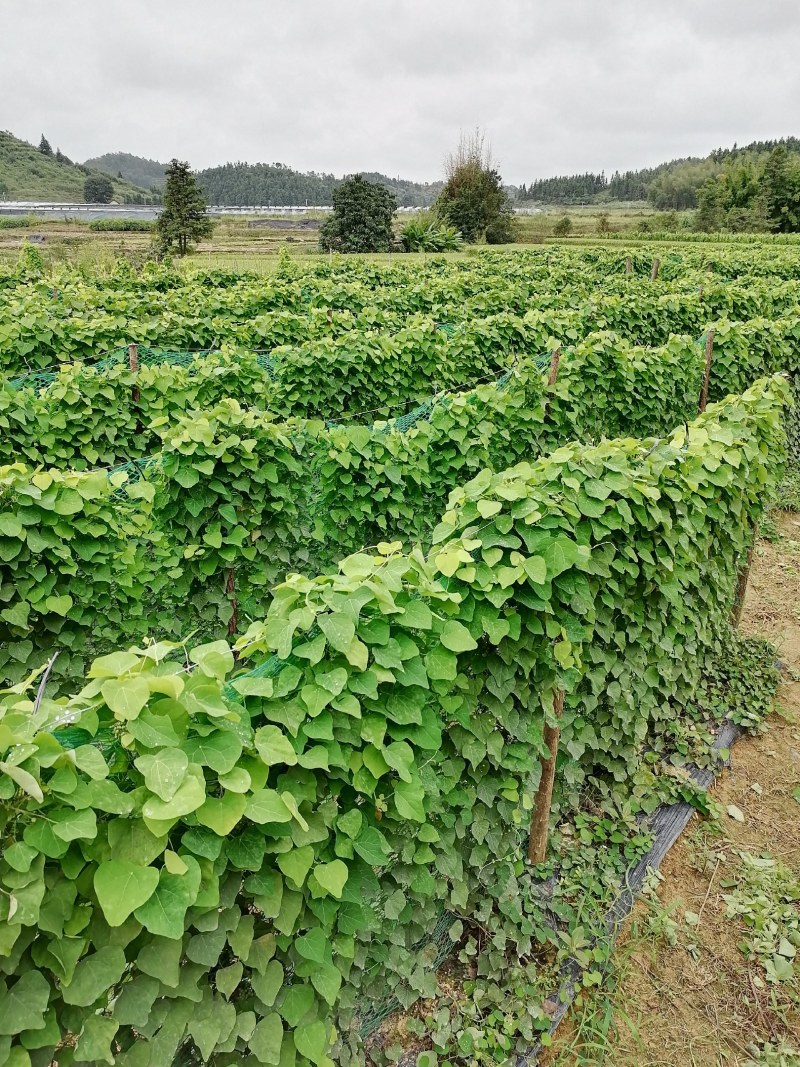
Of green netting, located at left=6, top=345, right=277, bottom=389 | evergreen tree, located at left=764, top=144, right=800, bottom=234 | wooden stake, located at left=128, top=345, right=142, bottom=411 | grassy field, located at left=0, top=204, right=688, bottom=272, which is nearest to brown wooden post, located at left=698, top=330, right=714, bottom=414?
green netting, located at left=6, top=345, right=277, bottom=389

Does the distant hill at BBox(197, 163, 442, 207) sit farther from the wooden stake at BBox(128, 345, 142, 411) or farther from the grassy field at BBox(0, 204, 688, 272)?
the wooden stake at BBox(128, 345, 142, 411)

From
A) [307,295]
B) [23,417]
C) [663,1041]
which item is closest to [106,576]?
[23,417]

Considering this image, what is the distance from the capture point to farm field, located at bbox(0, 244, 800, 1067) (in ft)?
5.38

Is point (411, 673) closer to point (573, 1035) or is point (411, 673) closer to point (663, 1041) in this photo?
point (573, 1035)

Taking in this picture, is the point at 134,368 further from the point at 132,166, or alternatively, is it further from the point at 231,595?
the point at 132,166

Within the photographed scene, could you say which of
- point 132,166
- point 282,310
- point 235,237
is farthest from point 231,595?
point 132,166

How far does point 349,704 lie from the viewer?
201 cm

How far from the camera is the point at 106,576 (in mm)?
4113

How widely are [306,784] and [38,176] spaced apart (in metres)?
119

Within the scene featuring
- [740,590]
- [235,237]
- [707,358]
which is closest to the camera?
[740,590]

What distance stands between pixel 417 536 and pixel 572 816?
2641mm

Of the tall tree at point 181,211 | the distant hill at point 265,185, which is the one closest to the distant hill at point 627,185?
the distant hill at point 265,185

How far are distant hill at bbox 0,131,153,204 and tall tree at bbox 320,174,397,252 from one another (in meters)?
68.6

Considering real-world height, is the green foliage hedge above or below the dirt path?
above
